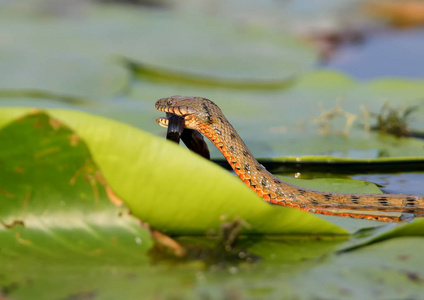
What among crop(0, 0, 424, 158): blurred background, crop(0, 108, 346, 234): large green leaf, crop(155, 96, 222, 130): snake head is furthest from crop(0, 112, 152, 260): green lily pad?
crop(0, 0, 424, 158): blurred background

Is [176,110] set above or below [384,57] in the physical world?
below

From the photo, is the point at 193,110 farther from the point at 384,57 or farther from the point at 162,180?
the point at 384,57

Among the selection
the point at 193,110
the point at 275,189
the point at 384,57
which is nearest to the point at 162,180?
the point at 275,189

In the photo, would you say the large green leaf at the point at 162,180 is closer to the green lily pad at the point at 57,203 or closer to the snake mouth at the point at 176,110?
the green lily pad at the point at 57,203

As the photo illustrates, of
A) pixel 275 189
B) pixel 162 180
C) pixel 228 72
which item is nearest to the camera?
pixel 162 180

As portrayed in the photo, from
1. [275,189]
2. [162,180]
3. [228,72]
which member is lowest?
[275,189]

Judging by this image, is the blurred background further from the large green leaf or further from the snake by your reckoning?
the large green leaf
